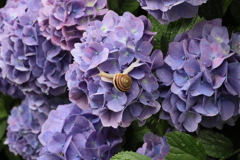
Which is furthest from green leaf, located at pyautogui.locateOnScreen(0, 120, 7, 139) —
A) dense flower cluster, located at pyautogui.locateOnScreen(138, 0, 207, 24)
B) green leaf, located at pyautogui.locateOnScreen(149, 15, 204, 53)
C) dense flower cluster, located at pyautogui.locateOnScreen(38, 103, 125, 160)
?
dense flower cluster, located at pyautogui.locateOnScreen(138, 0, 207, 24)

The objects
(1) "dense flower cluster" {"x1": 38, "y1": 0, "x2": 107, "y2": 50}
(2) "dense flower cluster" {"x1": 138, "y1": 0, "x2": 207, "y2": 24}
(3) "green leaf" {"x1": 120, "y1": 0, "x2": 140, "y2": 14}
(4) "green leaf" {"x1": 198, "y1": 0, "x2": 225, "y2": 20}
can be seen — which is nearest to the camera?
(2) "dense flower cluster" {"x1": 138, "y1": 0, "x2": 207, "y2": 24}

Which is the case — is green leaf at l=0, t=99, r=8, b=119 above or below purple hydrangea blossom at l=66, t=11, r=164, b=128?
below

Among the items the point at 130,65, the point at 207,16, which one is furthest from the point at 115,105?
the point at 207,16

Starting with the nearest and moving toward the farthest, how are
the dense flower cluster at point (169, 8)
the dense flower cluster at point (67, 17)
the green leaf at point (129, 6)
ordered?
the dense flower cluster at point (169, 8)
the dense flower cluster at point (67, 17)
the green leaf at point (129, 6)

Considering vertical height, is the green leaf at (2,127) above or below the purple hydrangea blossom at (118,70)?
below

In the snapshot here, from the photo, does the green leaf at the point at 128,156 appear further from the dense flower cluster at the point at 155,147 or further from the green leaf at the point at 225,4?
the green leaf at the point at 225,4

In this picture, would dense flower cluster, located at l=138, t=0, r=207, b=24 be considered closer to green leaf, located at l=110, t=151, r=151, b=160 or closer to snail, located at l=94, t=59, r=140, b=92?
snail, located at l=94, t=59, r=140, b=92

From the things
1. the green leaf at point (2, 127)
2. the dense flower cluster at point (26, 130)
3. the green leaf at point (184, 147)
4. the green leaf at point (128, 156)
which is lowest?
the green leaf at point (2, 127)

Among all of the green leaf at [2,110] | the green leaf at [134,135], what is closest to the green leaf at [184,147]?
the green leaf at [134,135]
